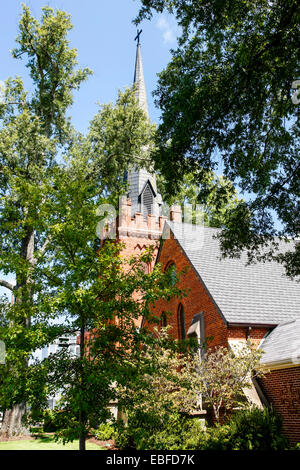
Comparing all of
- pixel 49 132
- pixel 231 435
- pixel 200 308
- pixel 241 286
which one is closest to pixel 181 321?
pixel 200 308

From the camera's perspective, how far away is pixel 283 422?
11289 millimetres

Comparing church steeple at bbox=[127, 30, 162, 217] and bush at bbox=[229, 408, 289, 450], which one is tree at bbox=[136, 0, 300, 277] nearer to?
Result: bush at bbox=[229, 408, 289, 450]

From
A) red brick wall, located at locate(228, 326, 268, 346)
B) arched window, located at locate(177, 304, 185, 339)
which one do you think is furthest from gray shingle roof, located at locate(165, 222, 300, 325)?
arched window, located at locate(177, 304, 185, 339)

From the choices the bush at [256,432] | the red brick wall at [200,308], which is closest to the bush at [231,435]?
the bush at [256,432]

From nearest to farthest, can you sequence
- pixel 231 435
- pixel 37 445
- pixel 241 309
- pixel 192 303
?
1. pixel 231 435
2. pixel 241 309
3. pixel 37 445
4. pixel 192 303

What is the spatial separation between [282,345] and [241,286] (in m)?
4.04

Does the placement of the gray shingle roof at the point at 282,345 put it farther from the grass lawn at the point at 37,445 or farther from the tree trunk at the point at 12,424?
the tree trunk at the point at 12,424

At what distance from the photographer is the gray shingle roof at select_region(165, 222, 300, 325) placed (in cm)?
1416

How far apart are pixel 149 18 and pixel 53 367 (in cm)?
774

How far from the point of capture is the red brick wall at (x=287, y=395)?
10812mm

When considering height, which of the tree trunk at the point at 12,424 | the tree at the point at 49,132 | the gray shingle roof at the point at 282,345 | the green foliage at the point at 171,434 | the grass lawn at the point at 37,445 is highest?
the tree at the point at 49,132

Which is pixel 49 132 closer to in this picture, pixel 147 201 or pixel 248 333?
pixel 147 201

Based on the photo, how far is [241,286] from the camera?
15.8m
